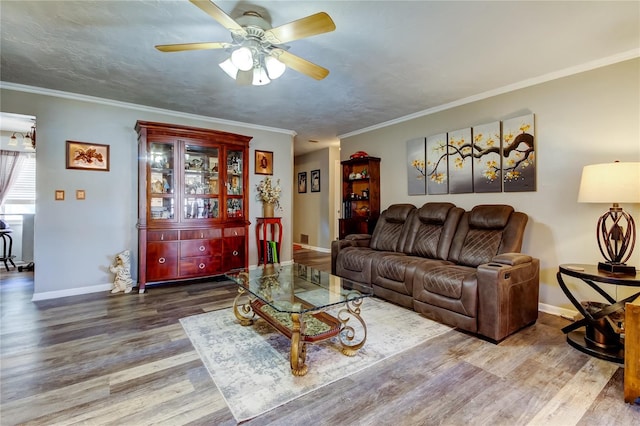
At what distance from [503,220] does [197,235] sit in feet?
12.6

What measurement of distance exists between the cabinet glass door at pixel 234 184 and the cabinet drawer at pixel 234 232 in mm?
218

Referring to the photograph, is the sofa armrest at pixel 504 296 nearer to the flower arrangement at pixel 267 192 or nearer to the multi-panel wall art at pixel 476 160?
the multi-panel wall art at pixel 476 160

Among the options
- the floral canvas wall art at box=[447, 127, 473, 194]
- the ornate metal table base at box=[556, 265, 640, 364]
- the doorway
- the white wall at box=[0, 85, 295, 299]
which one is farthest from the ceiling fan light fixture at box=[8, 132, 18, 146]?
the ornate metal table base at box=[556, 265, 640, 364]

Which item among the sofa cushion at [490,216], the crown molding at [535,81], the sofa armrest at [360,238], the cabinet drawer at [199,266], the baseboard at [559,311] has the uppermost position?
the crown molding at [535,81]

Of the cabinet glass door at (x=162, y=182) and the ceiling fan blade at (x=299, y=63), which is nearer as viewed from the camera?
the ceiling fan blade at (x=299, y=63)

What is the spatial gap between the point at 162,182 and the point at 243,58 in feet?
8.44

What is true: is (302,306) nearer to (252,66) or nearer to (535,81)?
(252,66)

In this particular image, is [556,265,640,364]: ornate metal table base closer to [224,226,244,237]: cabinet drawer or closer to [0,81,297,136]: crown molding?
[224,226,244,237]: cabinet drawer

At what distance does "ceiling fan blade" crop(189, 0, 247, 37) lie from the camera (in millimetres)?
1601

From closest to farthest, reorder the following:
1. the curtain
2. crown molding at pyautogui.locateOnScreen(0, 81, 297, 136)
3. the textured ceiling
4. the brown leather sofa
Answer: the textured ceiling, the brown leather sofa, crown molding at pyautogui.locateOnScreen(0, 81, 297, 136), the curtain

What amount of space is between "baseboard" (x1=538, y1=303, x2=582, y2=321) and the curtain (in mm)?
8533

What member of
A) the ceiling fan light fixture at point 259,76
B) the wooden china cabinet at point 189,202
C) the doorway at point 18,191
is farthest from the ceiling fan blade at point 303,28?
the doorway at point 18,191

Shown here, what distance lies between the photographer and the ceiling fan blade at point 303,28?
5.60ft

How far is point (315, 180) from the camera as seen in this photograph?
735cm
